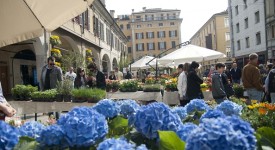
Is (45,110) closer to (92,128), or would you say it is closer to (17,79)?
(92,128)

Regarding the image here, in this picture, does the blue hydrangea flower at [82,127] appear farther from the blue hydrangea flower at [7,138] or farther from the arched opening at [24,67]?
the arched opening at [24,67]

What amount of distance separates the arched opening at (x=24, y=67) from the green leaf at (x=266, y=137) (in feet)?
63.6

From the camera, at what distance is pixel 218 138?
102 cm

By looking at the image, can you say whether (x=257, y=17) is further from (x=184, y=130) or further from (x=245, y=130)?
(x=245, y=130)

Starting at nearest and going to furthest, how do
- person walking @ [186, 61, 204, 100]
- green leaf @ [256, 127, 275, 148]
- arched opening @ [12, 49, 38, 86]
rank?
green leaf @ [256, 127, 275, 148], person walking @ [186, 61, 204, 100], arched opening @ [12, 49, 38, 86]

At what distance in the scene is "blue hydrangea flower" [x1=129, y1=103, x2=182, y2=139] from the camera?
4.80 feet

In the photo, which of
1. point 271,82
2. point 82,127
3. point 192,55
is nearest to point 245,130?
point 82,127

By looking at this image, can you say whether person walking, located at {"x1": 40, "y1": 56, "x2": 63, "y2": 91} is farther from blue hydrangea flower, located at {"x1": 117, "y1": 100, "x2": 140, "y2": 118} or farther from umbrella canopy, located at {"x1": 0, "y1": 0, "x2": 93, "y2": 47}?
blue hydrangea flower, located at {"x1": 117, "y1": 100, "x2": 140, "y2": 118}

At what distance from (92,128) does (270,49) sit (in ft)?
101

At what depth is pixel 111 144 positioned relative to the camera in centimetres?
113

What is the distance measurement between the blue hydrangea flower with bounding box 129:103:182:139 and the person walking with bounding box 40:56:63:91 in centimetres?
692

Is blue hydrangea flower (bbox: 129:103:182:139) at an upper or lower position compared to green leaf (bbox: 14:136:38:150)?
upper

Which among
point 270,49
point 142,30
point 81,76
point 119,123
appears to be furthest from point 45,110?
point 142,30

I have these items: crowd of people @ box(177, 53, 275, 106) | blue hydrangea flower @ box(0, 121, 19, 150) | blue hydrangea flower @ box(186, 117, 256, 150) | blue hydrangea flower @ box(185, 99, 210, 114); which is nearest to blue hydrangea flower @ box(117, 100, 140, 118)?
blue hydrangea flower @ box(185, 99, 210, 114)
